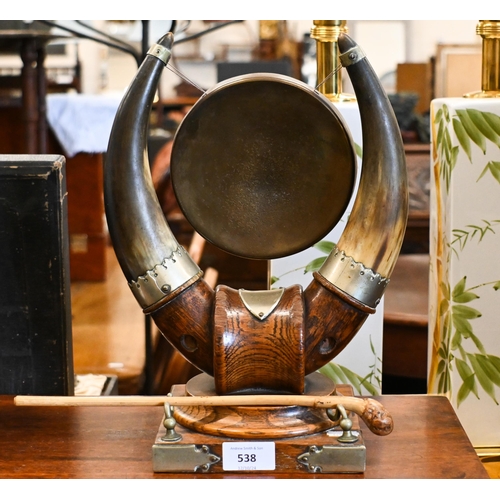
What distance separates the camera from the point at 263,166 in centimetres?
90

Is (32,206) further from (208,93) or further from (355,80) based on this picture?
(355,80)

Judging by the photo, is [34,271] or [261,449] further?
[34,271]

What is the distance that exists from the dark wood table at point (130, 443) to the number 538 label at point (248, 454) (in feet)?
0.05

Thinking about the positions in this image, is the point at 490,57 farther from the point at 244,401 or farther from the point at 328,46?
the point at 244,401

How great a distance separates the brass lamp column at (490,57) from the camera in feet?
3.77

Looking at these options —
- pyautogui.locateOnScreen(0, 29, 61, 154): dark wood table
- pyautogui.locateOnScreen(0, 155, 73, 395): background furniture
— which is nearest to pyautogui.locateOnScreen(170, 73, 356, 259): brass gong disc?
pyautogui.locateOnScreen(0, 155, 73, 395): background furniture

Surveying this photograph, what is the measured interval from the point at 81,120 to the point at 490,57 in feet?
6.46

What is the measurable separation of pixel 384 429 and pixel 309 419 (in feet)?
0.29

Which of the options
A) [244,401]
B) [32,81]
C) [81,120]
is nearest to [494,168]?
[244,401]

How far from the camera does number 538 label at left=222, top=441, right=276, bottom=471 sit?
2.81ft
